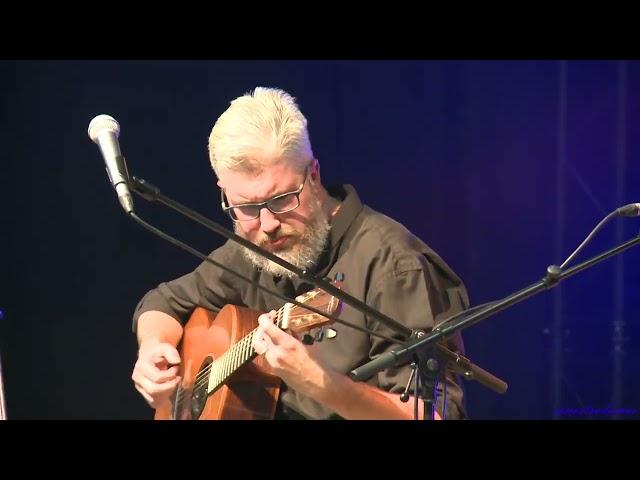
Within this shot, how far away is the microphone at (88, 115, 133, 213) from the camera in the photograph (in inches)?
73.6

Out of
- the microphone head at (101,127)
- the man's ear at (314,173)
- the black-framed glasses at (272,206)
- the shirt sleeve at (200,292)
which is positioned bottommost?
the microphone head at (101,127)

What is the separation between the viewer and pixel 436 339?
6.80 feet

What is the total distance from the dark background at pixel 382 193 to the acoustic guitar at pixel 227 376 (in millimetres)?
1395

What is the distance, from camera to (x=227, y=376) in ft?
9.12

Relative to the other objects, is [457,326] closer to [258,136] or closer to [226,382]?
[226,382]

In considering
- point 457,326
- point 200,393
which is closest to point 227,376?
point 200,393

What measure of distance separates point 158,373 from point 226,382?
0.40 m

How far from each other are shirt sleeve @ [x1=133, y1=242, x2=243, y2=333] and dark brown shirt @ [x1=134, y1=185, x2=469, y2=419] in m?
0.18

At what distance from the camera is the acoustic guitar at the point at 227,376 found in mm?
2771

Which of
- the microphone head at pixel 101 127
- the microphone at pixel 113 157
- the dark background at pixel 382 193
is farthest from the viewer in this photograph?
the dark background at pixel 382 193

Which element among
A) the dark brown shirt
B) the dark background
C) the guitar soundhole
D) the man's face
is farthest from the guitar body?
the dark background

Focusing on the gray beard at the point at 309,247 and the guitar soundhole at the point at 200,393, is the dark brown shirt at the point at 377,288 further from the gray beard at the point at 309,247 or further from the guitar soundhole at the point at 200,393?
the guitar soundhole at the point at 200,393

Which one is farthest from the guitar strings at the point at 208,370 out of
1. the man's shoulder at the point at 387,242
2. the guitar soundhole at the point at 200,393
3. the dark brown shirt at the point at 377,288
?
the man's shoulder at the point at 387,242
